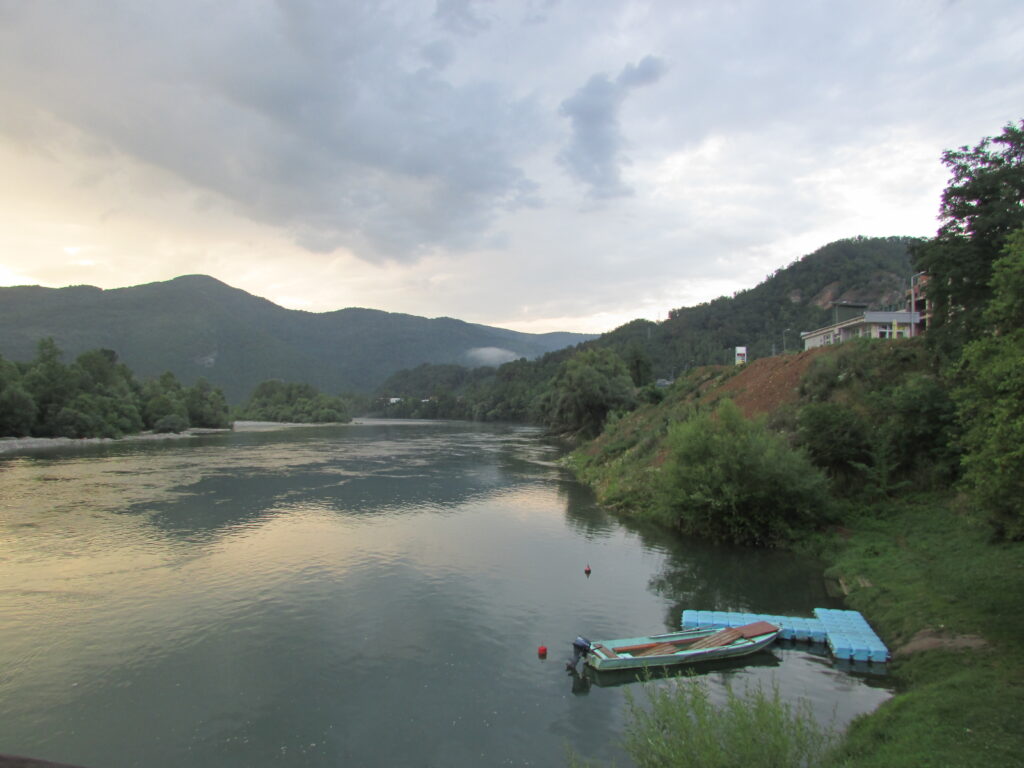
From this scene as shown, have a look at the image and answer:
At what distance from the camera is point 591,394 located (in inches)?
3474

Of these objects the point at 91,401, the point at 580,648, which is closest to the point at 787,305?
the point at 91,401

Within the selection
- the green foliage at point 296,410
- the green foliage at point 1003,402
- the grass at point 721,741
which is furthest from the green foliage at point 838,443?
the green foliage at point 296,410

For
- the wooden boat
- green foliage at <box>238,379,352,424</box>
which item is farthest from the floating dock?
green foliage at <box>238,379,352,424</box>

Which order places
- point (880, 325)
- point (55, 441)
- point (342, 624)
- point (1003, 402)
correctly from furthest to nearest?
1. point (55, 441)
2. point (880, 325)
3. point (342, 624)
4. point (1003, 402)

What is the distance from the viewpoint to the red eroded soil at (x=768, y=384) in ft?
138

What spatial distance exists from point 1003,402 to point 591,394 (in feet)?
249

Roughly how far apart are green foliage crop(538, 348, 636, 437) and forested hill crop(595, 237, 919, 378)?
46241 mm

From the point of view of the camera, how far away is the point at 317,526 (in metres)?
33.7

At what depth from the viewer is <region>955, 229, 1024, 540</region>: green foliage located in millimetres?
12312

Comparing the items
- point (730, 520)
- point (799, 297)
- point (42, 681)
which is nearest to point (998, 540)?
point (730, 520)

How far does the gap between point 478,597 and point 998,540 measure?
687 inches

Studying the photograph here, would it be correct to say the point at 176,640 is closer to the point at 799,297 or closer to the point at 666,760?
the point at 666,760

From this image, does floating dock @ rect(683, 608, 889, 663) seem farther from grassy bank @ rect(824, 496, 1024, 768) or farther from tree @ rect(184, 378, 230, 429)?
tree @ rect(184, 378, 230, 429)

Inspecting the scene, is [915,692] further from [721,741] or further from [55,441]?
[55,441]
